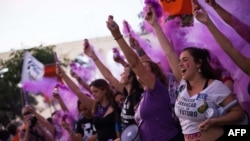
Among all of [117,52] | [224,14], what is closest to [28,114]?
[117,52]

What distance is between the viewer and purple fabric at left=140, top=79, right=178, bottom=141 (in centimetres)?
352

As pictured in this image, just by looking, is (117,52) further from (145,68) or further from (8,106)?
(8,106)

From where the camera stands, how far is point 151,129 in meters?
3.62

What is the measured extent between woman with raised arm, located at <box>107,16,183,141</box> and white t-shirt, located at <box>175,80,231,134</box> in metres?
0.39

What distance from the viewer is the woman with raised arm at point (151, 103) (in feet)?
11.3

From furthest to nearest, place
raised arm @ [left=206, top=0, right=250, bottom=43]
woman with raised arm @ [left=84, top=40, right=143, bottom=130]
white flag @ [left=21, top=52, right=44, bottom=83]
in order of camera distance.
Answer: white flag @ [left=21, top=52, right=44, bottom=83], woman with raised arm @ [left=84, top=40, right=143, bottom=130], raised arm @ [left=206, top=0, right=250, bottom=43]

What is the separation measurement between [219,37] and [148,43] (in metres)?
1.59

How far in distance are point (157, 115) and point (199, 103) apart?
2.03 feet

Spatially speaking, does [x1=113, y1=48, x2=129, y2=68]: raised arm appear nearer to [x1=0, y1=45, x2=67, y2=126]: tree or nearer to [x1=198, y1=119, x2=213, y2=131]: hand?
[x1=198, y1=119, x2=213, y2=131]: hand

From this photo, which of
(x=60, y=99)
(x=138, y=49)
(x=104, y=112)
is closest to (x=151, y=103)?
(x=138, y=49)

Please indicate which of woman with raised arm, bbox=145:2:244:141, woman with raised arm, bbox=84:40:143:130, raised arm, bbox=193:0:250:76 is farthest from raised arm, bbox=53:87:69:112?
raised arm, bbox=193:0:250:76

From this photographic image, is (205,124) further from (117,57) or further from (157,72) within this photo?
(117,57)

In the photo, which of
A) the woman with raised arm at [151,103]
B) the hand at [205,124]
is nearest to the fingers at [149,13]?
the woman with raised arm at [151,103]

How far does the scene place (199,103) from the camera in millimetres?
3020
